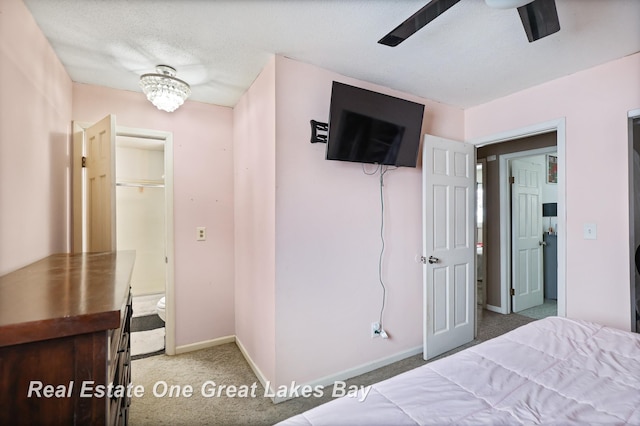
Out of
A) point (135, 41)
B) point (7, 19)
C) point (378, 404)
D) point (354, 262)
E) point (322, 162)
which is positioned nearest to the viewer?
point (378, 404)

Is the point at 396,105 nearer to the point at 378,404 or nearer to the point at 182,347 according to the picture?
the point at 378,404

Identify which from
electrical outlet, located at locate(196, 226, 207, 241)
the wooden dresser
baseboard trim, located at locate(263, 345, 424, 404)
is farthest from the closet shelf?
the wooden dresser

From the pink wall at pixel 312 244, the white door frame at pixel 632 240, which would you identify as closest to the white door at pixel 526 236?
the white door frame at pixel 632 240

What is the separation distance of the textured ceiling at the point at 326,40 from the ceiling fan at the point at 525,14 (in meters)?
0.32

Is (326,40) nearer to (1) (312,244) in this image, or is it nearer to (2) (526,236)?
(1) (312,244)

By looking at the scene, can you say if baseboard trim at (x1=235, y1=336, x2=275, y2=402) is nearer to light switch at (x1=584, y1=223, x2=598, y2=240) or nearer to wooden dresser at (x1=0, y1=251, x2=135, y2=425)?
wooden dresser at (x1=0, y1=251, x2=135, y2=425)

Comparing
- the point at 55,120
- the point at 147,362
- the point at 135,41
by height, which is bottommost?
the point at 147,362

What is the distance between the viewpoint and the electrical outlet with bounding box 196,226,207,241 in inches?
111

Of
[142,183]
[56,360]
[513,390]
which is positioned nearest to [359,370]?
[513,390]

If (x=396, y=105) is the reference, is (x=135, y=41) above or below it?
above

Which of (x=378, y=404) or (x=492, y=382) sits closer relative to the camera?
(x=378, y=404)

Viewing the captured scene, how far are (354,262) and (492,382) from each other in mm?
1314

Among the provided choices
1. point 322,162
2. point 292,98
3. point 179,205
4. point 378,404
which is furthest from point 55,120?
point 378,404

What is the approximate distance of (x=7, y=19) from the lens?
1362 millimetres
